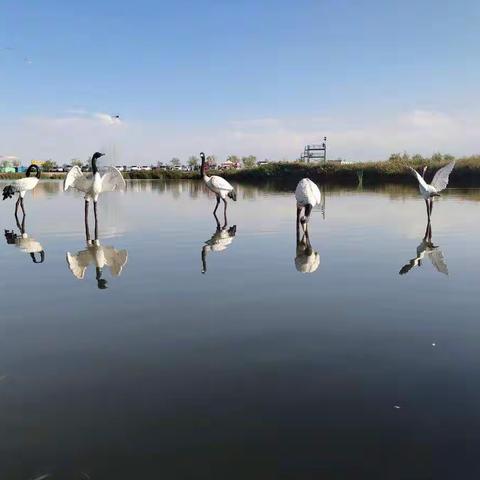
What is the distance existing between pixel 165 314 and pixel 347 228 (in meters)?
9.23

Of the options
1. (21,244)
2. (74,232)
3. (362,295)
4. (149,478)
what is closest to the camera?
(149,478)

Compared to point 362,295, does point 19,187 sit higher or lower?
higher

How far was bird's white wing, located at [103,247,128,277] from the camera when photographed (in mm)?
8811

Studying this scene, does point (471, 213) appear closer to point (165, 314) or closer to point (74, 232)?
point (74, 232)

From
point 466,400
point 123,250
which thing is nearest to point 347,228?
point 123,250

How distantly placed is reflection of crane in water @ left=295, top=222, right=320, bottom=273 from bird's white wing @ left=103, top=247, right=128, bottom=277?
119 inches

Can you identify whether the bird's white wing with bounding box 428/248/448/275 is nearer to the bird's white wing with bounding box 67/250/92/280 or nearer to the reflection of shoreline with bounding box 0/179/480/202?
the bird's white wing with bounding box 67/250/92/280

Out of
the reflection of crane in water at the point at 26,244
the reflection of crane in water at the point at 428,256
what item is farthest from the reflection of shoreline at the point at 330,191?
the reflection of crane in water at the point at 26,244

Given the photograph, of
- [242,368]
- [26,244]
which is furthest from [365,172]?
[242,368]

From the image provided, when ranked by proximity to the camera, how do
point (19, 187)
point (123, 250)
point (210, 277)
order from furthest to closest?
1. point (19, 187)
2. point (123, 250)
3. point (210, 277)

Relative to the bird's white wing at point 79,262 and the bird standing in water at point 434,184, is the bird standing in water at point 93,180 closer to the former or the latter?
the bird's white wing at point 79,262

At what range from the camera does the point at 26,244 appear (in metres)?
12.2

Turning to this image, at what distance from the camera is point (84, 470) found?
9.72 ft

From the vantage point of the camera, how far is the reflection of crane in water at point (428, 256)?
8676 millimetres
